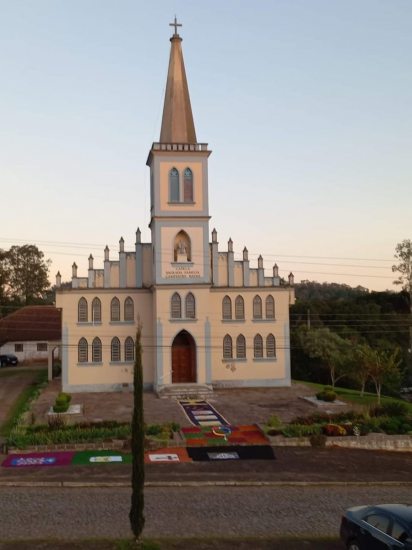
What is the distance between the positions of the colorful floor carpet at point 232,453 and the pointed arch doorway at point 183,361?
1427 centimetres

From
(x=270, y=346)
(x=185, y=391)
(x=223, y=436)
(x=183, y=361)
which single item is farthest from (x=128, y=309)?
(x=223, y=436)

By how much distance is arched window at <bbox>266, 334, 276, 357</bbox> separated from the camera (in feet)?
123

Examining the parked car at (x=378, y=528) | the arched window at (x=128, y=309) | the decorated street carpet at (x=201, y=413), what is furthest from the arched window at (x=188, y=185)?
the parked car at (x=378, y=528)

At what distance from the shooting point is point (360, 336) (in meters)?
60.2

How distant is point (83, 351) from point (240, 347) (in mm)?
9520

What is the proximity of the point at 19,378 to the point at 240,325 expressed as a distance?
17199 millimetres

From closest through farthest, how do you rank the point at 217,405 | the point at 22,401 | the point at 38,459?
the point at 38,459 → the point at 217,405 → the point at 22,401

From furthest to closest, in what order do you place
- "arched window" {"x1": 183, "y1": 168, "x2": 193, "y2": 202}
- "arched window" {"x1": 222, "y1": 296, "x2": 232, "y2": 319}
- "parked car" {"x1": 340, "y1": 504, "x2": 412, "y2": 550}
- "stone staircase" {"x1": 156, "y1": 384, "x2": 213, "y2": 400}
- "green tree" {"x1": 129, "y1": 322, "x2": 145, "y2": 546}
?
1. "arched window" {"x1": 222, "y1": 296, "x2": 232, "y2": 319}
2. "arched window" {"x1": 183, "y1": 168, "x2": 193, "y2": 202}
3. "stone staircase" {"x1": 156, "y1": 384, "x2": 213, "y2": 400}
4. "green tree" {"x1": 129, "y1": 322, "x2": 145, "y2": 546}
5. "parked car" {"x1": 340, "y1": 504, "x2": 412, "y2": 550}

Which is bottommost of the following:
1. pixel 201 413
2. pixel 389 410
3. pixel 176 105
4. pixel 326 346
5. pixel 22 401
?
pixel 201 413

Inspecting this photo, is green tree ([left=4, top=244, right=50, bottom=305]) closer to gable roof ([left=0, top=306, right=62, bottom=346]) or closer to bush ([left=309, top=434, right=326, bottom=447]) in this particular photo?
gable roof ([left=0, top=306, right=62, bottom=346])

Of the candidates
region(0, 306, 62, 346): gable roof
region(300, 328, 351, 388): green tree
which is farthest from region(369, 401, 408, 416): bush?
region(0, 306, 62, 346): gable roof

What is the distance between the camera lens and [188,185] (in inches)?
1420

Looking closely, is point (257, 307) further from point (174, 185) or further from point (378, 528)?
point (378, 528)

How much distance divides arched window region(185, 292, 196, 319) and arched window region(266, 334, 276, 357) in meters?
5.33
